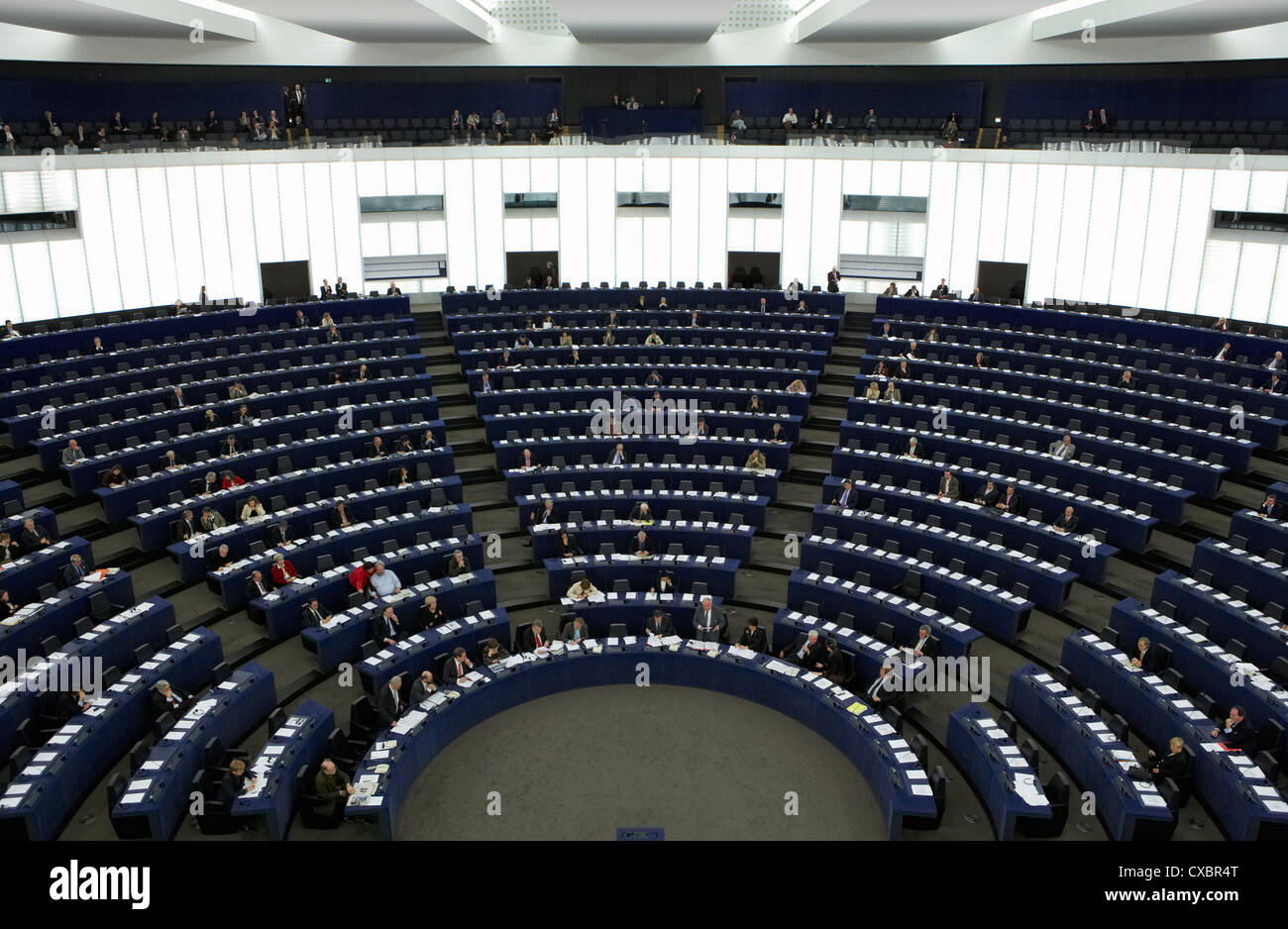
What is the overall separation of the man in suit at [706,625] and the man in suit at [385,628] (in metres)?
4.58

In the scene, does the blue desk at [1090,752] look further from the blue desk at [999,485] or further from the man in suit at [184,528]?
the man in suit at [184,528]

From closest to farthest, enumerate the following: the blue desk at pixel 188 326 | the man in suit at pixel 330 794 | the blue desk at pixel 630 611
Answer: the man in suit at pixel 330 794, the blue desk at pixel 630 611, the blue desk at pixel 188 326

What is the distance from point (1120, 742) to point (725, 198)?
21752 mm

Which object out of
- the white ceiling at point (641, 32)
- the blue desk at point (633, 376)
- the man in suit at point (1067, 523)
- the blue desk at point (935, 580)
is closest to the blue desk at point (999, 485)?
the man in suit at point (1067, 523)

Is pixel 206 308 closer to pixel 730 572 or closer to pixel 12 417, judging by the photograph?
pixel 12 417

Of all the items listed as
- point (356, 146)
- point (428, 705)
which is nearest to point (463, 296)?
point (356, 146)

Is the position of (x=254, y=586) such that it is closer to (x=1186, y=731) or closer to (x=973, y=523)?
(x=973, y=523)

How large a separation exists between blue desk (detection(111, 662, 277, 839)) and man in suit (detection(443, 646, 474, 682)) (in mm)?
2344

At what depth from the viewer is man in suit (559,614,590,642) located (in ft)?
50.2

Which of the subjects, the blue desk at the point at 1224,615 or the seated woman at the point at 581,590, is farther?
the seated woman at the point at 581,590

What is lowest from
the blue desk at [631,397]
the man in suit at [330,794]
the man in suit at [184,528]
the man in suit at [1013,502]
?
the man in suit at [330,794]

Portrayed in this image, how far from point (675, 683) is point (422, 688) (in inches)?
150

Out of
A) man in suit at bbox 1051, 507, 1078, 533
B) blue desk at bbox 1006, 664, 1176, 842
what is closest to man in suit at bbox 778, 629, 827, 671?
blue desk at bbox 1006, 664, 1176, 842

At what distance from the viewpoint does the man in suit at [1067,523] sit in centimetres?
1748
